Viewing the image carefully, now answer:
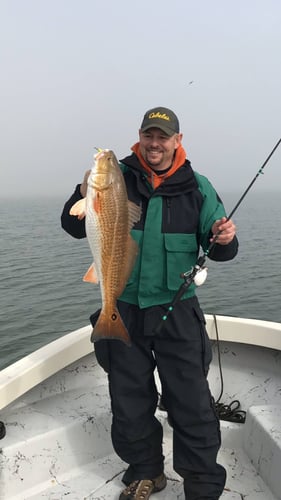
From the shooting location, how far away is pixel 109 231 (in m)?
2.70

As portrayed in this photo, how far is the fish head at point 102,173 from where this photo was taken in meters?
2.61

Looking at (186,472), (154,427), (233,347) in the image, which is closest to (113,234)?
(154,427)

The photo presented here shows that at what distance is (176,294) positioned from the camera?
9.33 ft

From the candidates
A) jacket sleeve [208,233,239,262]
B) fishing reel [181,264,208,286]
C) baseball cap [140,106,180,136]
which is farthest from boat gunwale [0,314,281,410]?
baseball cap [140,106,180,136]

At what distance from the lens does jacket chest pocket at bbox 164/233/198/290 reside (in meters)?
2.85

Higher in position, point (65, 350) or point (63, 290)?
point (65, 350)

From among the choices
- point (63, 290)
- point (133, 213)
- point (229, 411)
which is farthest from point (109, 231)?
point (63, 290)

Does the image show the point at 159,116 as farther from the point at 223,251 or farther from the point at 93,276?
the point at 93,276

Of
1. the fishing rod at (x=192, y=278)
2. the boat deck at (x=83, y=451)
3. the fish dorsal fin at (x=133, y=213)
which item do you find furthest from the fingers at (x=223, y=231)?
the boat deck at (x=83, y=451)

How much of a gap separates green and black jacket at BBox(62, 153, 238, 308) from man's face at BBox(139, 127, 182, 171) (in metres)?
0.09

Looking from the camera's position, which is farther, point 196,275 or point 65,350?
point 65,350

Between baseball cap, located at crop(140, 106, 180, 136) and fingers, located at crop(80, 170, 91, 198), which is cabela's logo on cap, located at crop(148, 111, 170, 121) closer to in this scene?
baseball cap, located at crop(140, 106, 180, 136)

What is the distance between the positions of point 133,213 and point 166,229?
249mm

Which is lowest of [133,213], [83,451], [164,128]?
[83,451]
